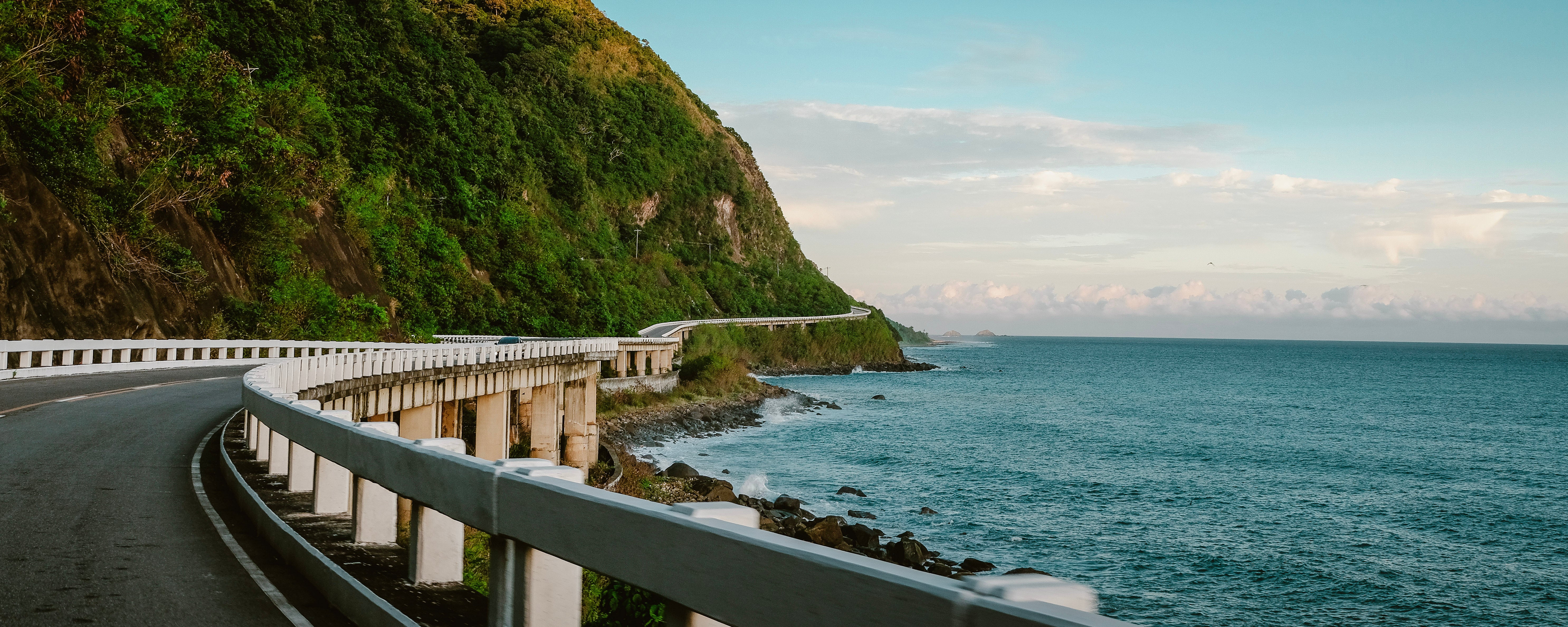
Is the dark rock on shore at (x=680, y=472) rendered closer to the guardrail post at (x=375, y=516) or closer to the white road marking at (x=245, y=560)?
the white road marking at (x=245, y=560)

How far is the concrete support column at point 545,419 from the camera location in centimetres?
3988

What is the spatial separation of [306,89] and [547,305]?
22.1 metres

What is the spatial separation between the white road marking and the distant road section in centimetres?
5814

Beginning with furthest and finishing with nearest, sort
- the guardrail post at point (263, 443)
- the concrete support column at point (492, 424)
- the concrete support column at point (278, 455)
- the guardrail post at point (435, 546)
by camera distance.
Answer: the concrete support column at point (492, 424) < the guardrail post at point (263, 443) < the concrete support column at point (278, 455) < the guardrail post at point (435, 546)

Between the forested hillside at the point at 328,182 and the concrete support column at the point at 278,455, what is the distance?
23.1 metres

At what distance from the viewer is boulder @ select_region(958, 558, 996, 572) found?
24.7 metres

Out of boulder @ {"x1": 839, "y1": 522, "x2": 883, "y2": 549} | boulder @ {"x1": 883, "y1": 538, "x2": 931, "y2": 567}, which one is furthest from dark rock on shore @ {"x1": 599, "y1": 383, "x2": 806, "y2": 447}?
boulder @ {"x1": 883, "y1": 538, "x2": 931, "y2": 567}

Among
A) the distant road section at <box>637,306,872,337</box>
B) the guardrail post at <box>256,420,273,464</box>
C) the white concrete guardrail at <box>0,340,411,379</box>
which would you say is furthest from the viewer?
the distant road section at <box>637,306,872,337</box>

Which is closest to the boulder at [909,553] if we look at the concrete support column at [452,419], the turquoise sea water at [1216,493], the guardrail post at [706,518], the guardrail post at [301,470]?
the turquoise sea water at [1216,493]

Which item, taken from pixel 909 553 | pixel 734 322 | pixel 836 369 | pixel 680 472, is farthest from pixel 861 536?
pixel 836 369

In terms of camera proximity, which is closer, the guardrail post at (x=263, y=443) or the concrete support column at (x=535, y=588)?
the concrete support column at (x=535, y=588)

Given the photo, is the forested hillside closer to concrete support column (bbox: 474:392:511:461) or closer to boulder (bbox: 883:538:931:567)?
concrete support column (bbox: 474:392:511:461)

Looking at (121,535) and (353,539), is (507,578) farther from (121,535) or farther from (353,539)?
(121,535)

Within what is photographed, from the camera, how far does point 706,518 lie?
3182 mm
